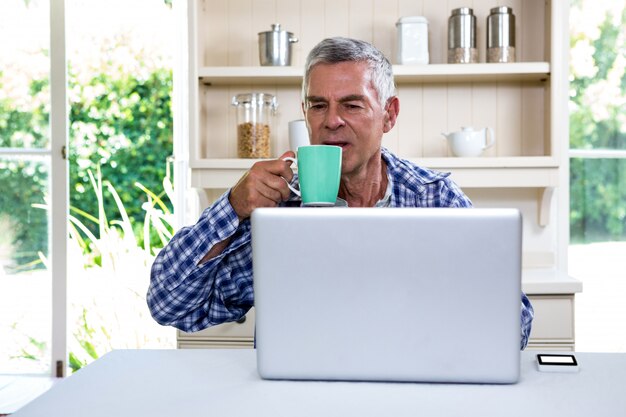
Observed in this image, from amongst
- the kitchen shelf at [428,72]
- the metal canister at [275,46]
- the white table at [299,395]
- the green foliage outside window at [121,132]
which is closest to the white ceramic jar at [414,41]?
the kitchen shelf at [428,72]

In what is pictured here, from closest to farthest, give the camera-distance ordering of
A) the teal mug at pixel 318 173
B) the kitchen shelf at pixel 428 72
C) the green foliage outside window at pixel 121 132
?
the teal mug at pixel 318 173
the kitchen shelf at pixel 428 72
the green foliage outside window at pixel 121 132

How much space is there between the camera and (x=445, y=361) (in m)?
0.97

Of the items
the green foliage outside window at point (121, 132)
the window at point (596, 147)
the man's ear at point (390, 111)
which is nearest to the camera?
the man's ear at point (390, 111)

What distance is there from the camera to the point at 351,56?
1667 mm

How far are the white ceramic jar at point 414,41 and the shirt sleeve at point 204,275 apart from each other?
1337 millimetres

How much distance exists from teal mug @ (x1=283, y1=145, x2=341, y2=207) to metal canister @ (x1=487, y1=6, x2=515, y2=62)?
5.64 ft

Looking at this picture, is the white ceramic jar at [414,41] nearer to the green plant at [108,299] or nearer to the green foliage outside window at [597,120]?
the green foliage outside window at [597,120]

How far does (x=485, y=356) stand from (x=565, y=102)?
6.98 feet

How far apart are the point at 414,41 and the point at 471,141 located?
1.32ft

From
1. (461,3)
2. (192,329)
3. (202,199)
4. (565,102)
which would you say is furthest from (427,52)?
(192,329)

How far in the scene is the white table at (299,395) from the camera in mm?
902

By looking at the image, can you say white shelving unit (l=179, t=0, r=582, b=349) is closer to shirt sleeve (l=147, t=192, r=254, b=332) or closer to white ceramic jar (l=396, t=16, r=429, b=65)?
white ceramic jar (l=396, t=16, r=429, b=65)

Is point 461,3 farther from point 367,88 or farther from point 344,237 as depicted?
point 344,237

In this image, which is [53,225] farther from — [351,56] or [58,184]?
[351,56]
